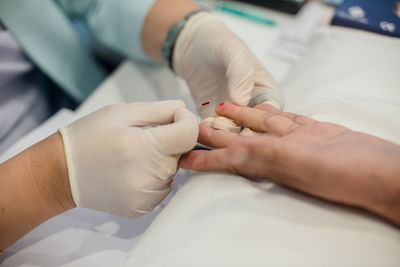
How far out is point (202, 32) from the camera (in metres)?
0.91

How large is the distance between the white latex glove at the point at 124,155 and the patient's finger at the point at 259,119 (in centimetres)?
11

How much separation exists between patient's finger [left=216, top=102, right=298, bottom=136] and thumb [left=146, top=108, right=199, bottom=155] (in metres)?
0.12

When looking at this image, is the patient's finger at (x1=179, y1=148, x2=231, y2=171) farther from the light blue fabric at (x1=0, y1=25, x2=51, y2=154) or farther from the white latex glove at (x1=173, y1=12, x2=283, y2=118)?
the light blue fabric at (x1=0, y1=25, x2=51, y2=154)

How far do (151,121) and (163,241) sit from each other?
0.26m

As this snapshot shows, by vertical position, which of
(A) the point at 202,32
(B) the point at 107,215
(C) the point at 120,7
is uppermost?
(C) the point at 120,7

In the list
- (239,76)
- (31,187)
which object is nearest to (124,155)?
(31,187)

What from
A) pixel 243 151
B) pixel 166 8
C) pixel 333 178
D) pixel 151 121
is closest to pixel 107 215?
pixel 151 121

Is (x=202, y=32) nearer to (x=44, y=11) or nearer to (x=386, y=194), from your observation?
(x=44, y=11)

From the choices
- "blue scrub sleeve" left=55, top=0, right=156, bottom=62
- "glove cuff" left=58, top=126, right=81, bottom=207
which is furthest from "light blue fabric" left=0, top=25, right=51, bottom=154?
"glove cuff" left=58, top=126, right=81, bottom=207

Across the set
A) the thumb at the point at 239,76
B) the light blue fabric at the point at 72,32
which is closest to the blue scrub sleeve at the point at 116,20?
the light blue fabric at the point at 72,32

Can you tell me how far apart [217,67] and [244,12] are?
20.9 inches

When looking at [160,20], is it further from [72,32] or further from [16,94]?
[16,94]

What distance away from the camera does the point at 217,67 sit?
2.89 feet

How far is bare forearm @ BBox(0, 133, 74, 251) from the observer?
0.63 m
